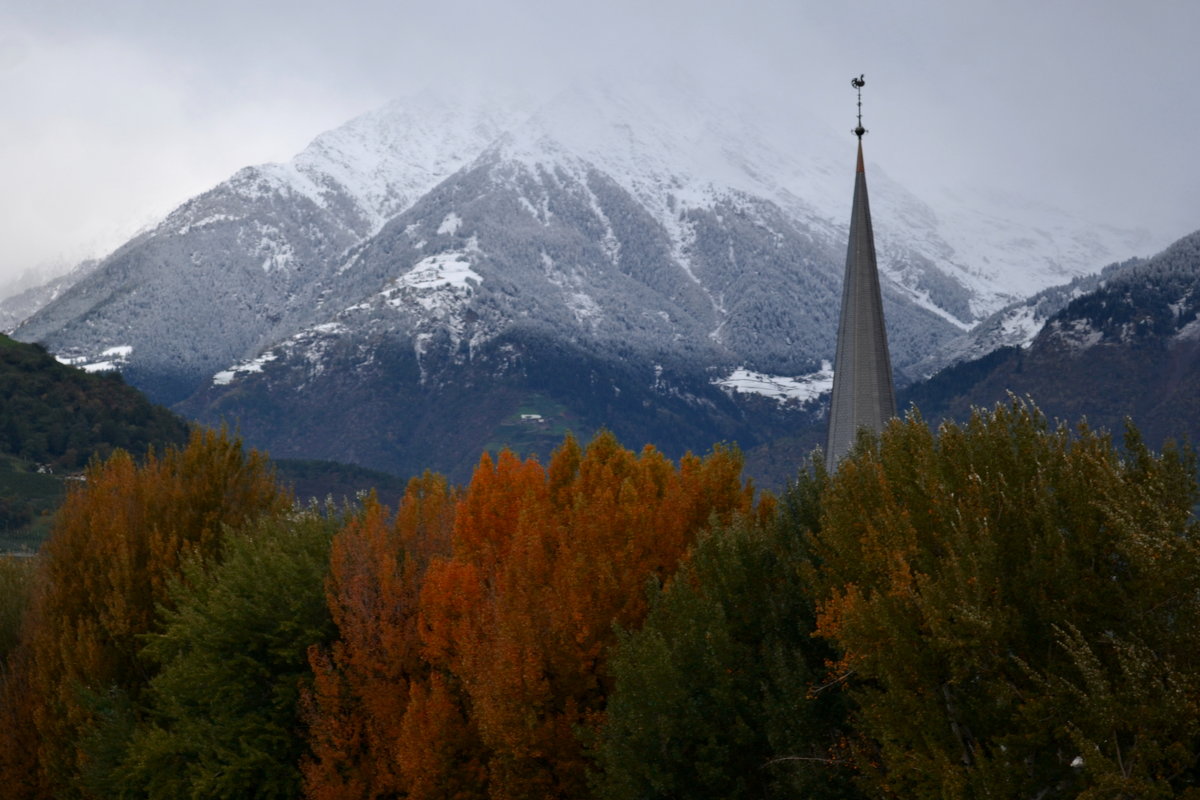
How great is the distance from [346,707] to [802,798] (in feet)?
54.3

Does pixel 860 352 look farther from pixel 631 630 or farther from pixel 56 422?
pixel 56 422

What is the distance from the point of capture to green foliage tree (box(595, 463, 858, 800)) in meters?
24.6

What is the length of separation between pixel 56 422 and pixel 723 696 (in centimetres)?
15401

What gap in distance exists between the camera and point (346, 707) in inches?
1399

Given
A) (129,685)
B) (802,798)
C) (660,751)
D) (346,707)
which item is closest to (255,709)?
(346,707)

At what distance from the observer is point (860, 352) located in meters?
31.7

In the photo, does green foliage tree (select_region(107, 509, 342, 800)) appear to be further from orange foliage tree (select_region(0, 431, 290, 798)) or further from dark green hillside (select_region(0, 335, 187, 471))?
dark green hillside (select_region(0, 335, 187, 471))

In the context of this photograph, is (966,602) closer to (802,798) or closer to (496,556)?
(802,798)

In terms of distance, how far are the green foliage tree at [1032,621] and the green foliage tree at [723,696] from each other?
427cm

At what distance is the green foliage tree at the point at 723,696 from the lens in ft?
80.8

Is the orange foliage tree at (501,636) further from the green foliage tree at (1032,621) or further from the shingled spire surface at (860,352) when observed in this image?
the green foliage tree at (1032,621)

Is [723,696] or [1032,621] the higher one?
[1032,621]

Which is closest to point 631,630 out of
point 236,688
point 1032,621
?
point 1032,621

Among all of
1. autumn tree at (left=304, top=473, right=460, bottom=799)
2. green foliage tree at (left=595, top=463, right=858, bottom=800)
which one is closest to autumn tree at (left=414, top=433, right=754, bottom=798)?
autumn tree at (left=304, top=473, right=460, bottom=799)
